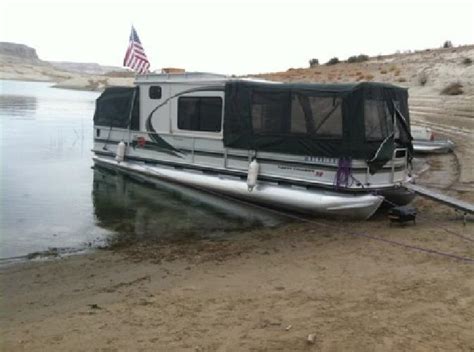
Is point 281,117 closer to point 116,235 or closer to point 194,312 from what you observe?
point 116,235

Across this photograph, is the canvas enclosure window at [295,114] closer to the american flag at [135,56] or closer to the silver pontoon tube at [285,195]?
the silver pontoon tube at [285,195]

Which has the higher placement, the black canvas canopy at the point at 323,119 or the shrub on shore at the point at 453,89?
the shrub on shore at the point at 453,89

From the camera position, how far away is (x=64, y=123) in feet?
108

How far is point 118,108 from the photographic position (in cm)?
1558

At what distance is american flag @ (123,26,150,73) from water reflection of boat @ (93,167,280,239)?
3495 mm

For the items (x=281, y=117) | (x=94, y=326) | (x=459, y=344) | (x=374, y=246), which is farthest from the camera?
(x=281, y=117)

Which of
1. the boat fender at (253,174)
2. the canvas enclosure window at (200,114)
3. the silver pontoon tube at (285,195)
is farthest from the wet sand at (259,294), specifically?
the canvas enclosure window at (200,114)

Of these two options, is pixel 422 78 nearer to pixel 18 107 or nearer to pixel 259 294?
pixel 259 294

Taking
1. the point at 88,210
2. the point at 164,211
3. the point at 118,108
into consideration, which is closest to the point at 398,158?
the point at 164,211

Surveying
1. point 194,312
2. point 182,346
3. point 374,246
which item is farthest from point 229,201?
point 182,346

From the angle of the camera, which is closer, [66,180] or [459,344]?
[459,344]

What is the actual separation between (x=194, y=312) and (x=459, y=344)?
8.48 ft

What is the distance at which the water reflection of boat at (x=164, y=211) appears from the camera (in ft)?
34.9

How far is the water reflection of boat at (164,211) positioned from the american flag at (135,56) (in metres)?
3.50
